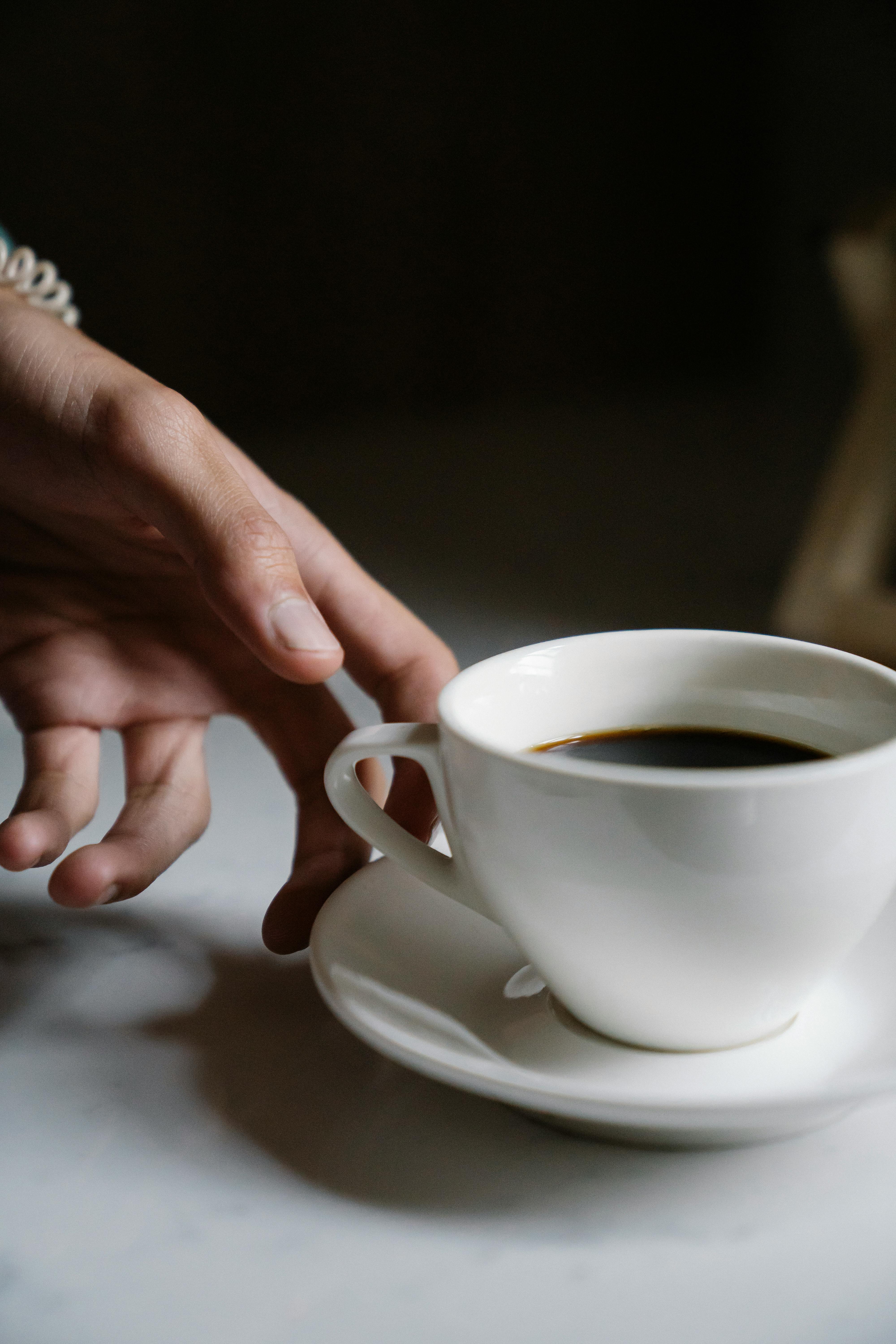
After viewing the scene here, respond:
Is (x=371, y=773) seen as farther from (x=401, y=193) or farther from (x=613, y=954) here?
(x=401, y=193)

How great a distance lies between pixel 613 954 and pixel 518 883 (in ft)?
0.13

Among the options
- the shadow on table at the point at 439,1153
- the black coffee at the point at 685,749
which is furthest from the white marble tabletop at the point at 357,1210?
the black coffee at the point at 685,749

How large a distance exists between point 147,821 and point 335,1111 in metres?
0.21

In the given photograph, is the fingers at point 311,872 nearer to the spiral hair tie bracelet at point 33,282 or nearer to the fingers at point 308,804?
the fingers at point 308,804

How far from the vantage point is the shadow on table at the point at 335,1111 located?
366mm

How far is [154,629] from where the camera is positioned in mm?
729

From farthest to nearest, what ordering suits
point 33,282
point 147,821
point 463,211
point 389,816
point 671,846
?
1. point 463,211
2. point 33,282
3. point 147,821
4. point 389,816
5. point 671,846

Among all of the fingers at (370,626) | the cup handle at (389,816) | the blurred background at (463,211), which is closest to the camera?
the cup handle at (389,816)

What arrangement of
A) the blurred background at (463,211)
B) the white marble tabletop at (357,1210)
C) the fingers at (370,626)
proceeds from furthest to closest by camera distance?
the blurred background at (463,211) → the fingers at (370,626) → the white marble tabletop at (357,1210)

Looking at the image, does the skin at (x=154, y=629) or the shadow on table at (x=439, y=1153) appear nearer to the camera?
the shadow on table at (x=439, y=1153)

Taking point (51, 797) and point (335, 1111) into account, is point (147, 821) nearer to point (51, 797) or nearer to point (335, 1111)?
point (51, 797)

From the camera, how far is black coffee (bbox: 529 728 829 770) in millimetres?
460

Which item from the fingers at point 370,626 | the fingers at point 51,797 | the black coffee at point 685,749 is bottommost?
the fingers at point 51,797

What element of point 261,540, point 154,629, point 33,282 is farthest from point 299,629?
point 33,282
